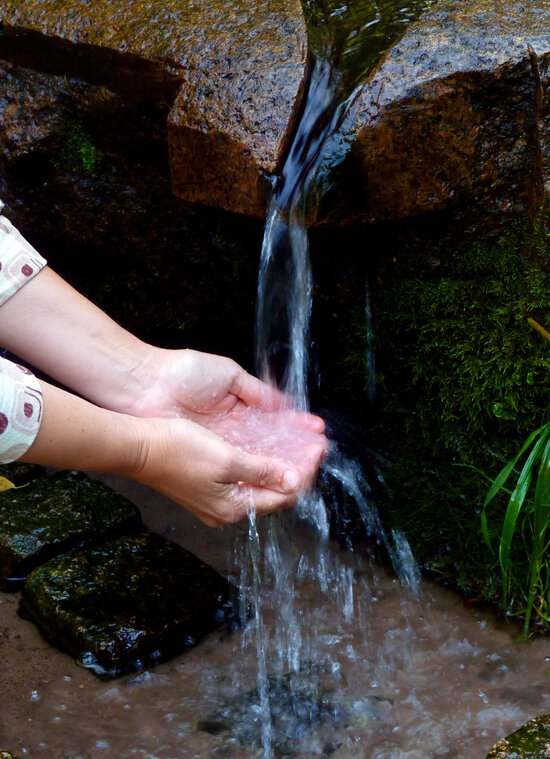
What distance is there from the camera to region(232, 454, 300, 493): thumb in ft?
7.11

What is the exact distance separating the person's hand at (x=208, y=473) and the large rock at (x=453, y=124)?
29.8 inches

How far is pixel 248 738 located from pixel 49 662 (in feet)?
2.29

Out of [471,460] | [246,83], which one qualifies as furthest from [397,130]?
[471,460]

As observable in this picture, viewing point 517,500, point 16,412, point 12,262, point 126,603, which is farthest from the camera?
point 126,603

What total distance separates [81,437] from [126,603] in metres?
1.00

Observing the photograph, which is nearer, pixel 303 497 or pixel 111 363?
pixel 111 363

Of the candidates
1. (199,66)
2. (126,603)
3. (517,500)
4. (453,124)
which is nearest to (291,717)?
(126,603)

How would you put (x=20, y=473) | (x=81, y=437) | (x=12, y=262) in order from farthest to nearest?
(x=20, y=473)
(x=12, y=262)
(x=81, y=437)

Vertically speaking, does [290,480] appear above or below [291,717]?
above

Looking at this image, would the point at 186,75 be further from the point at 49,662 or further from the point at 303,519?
the point at 49,662

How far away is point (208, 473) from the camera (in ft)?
6.93

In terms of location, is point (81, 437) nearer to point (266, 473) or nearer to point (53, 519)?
point (266, 473)

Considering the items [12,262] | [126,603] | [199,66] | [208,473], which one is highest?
[199,66]

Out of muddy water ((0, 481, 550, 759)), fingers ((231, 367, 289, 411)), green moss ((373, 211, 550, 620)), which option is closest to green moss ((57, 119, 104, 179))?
fingers ((231, 367, 289, 411))
